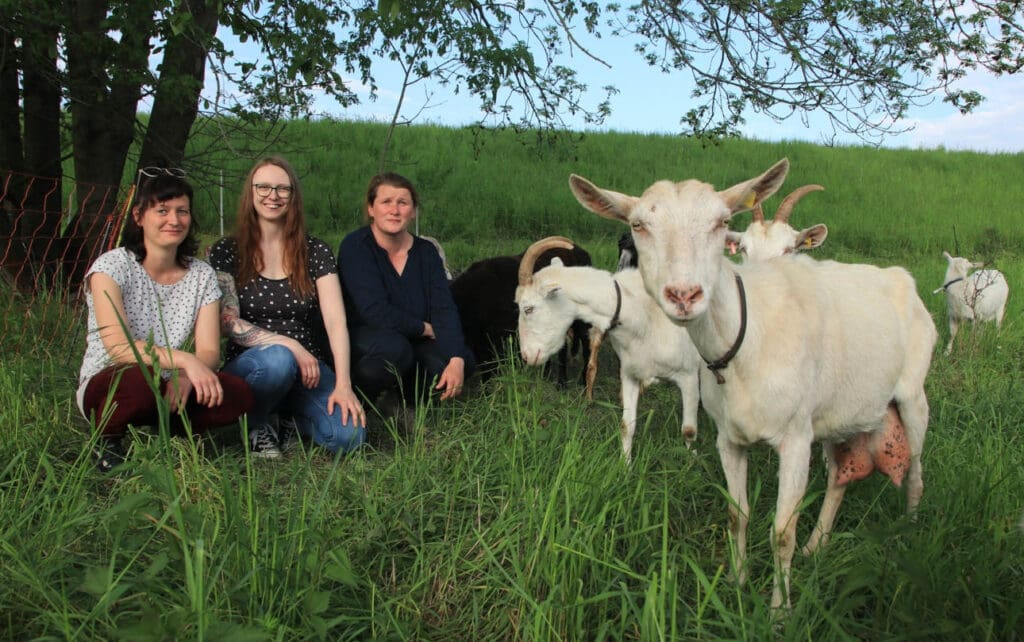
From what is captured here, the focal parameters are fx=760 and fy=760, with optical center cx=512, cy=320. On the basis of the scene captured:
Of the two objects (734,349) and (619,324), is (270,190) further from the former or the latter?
(734,349)

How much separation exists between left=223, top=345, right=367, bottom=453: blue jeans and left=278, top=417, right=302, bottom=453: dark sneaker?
0.33ft

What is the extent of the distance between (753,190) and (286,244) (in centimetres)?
230

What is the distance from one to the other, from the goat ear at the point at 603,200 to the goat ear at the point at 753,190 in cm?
33

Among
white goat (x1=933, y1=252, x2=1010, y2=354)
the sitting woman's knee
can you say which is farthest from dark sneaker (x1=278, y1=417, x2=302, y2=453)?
white goat (x1=933, y1=252, x2=1010, y2=354)

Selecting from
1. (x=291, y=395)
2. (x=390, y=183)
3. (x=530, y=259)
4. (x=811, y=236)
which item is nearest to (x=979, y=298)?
(x=811, y=236)

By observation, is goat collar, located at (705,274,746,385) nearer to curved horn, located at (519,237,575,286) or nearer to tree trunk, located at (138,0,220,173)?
curved horn, located at (519,237,575,286)

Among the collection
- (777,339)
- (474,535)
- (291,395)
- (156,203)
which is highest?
(156,203)

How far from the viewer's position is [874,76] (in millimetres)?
6102

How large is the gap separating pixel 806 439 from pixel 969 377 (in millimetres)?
3633

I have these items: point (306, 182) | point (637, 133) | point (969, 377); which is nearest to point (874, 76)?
point (969, 377)

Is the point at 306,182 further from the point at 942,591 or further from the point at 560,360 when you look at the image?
the point at 942,591

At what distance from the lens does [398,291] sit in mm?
4320

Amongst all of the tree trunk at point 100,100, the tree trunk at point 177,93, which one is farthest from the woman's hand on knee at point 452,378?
the tree trunk at point 100,100

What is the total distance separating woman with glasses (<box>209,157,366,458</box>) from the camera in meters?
3.67
